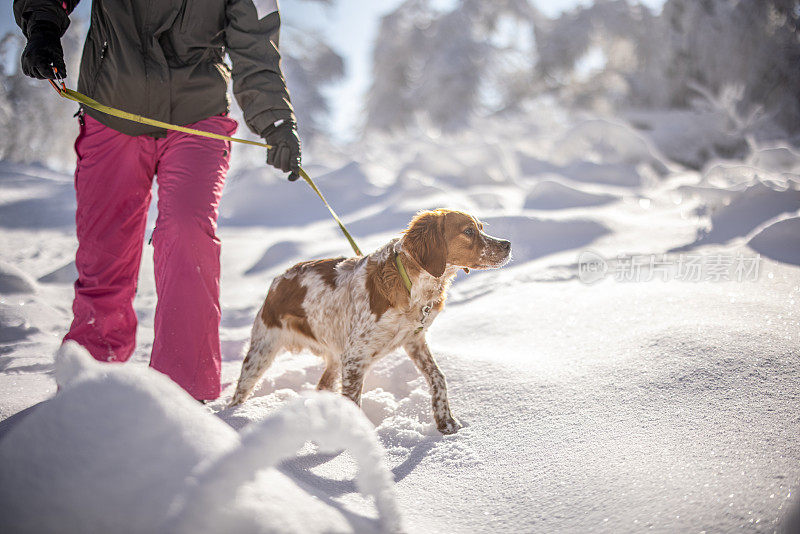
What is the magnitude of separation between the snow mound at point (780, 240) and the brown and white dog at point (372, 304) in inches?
87.7

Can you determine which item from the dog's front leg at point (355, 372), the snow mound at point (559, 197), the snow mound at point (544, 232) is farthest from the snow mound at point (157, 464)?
the snow mound at point (559, 197)

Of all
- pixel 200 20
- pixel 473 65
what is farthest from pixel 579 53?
pixel 200 20

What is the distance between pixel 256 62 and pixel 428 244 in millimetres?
1115

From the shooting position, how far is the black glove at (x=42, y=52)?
6.32 ft

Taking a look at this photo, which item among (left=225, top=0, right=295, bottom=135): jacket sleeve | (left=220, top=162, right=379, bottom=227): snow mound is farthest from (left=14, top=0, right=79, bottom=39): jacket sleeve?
(left=220, top=162, right=379, bottom=227): snow mound

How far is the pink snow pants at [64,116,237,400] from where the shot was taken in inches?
76.8

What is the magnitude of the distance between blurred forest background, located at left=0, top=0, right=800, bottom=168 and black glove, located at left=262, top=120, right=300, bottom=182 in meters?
6.57

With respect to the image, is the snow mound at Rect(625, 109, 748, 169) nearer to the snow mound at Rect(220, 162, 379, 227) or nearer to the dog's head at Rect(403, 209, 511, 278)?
the snow mound at Rect(220, 162, 379, 227)

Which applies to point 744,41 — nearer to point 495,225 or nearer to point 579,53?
point 579,53

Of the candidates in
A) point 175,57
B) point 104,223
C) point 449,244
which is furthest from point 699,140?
point 104,223

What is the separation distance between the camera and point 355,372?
6.88 ft

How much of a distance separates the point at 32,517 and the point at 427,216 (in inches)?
69.3

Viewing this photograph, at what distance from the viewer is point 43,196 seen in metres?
6.37

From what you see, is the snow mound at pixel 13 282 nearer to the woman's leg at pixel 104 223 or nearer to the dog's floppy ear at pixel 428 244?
the woman's leg at pixel 104 223
